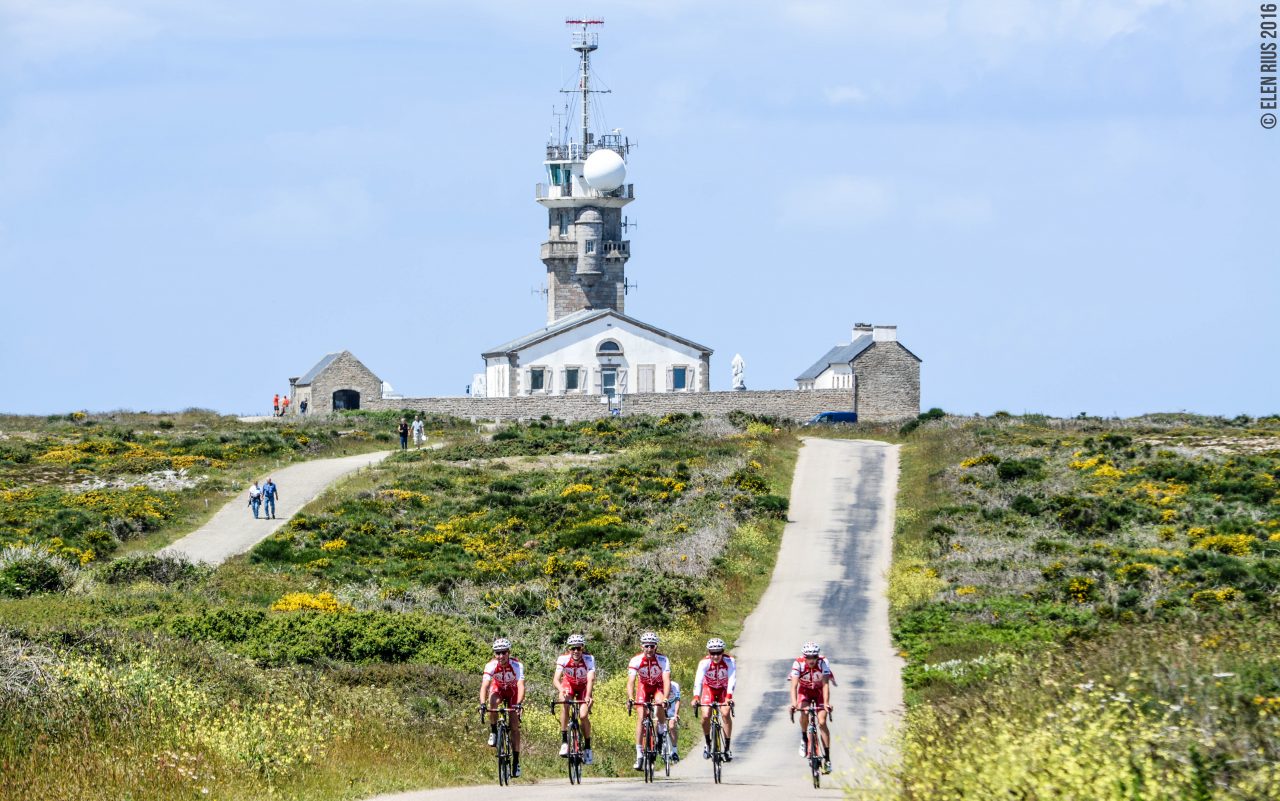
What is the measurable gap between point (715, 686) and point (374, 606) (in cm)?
1740

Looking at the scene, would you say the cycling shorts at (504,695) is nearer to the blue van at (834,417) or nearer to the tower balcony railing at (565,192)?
the blue van at (834,417)

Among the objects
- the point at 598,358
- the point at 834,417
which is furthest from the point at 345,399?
the point at 834,417

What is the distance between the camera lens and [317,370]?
3393 inches

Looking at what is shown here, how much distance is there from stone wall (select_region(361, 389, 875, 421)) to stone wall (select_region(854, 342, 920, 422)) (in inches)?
27.5

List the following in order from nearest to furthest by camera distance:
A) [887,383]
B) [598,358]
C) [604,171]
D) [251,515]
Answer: [251,515] < [887,383] < [598,358] < [604,171]

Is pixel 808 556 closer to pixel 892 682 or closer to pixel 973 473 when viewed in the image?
pixel 973 473

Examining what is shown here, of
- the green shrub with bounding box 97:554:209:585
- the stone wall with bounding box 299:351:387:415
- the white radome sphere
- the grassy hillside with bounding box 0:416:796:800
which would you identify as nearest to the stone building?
the grassy hillside with bounding box 0:416:796:800

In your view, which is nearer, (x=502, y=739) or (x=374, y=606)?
(x=502, y=739)

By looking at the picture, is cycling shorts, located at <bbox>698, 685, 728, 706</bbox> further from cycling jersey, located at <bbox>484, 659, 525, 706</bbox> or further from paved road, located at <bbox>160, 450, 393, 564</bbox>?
paved road, located at <bbox>160, 450, 393, 564</bbox>

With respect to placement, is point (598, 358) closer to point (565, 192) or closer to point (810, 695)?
point (565, 192)

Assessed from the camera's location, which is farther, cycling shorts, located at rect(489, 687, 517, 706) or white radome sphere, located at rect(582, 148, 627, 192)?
white radome sphere, located at rect(582, 148, 627, 192)

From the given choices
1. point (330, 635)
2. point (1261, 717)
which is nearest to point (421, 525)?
point (330, 635)

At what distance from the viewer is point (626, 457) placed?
63.3 m

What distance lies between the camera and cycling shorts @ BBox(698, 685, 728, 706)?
21828 millimetres
